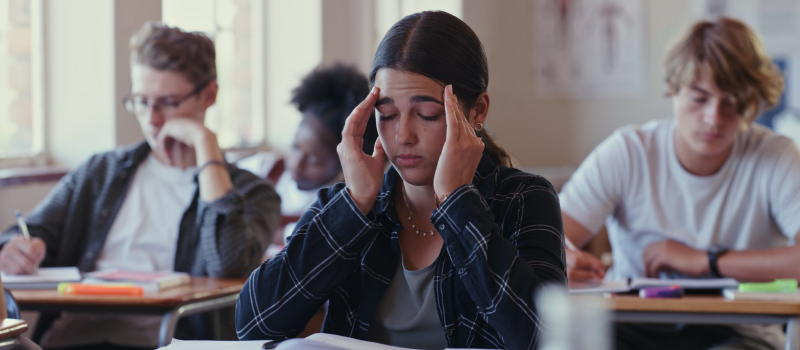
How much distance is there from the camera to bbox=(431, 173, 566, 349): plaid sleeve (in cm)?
111

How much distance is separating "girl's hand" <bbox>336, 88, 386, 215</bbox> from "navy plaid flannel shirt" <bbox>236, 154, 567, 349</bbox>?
0.02 metres

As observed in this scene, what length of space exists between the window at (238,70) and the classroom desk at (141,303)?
3010 millimetres

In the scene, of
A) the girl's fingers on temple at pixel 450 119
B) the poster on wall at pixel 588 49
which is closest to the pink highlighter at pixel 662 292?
the girl's fingers on temple at pixel 450 119

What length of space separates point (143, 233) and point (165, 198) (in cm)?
12

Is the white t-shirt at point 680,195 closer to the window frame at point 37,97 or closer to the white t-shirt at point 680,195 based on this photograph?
the white t-shirt at point 680,195

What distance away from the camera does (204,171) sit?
218 centimetres

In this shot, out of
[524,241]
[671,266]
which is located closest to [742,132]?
[671,266]

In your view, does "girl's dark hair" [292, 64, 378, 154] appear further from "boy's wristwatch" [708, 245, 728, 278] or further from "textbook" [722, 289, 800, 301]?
"textbook" [722, 289, 800, 301]

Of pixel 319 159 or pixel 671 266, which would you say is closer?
pixel 671 266

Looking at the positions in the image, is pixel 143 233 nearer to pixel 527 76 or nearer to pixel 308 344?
pixel 308 344

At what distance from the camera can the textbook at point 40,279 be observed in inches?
72.7

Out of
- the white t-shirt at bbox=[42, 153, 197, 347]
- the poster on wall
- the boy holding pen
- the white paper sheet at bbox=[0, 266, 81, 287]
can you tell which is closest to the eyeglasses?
the white t-shirt at bbox=[42, 153, 197, 347]

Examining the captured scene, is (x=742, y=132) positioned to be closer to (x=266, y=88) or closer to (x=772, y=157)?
(x=772, y=157)

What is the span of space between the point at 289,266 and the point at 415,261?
22cm
